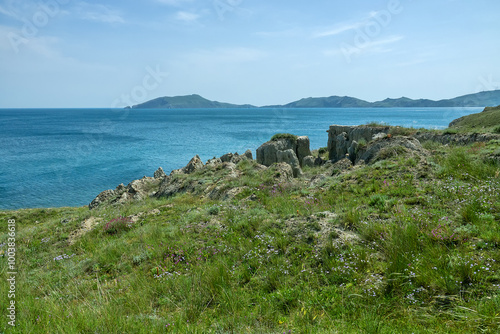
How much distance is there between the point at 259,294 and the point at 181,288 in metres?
1.48

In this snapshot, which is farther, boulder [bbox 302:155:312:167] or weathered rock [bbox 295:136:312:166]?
weathered rock [bbox 295:136:312:166]

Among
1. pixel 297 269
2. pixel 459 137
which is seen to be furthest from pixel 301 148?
pixel 297 269

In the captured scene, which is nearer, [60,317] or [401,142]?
[60,317]

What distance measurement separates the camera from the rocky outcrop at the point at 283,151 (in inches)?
974

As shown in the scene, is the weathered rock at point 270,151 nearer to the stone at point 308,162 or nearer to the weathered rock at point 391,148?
the stone at point 308,162

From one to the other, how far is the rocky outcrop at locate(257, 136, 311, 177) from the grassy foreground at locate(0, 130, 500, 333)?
47.5 feet

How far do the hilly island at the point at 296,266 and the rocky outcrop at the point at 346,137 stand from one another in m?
16.2

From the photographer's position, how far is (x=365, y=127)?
28.6 meters

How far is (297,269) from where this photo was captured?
5625mm

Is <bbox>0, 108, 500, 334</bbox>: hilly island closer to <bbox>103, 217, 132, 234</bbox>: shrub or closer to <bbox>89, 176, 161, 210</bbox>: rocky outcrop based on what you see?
<bbox>103, 217, 132, 234</bbox>: shrub

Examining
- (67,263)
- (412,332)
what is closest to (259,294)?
(412,332)

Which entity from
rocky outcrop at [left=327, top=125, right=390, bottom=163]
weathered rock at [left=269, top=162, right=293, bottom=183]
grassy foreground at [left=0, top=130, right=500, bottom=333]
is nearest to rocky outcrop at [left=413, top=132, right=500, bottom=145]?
rocky outcrop at [left=327, top=125, right=390, bottom=163]

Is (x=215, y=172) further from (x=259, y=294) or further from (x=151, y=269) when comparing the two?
(x=259, y=294)

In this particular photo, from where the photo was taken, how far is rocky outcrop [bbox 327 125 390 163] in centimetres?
2736
